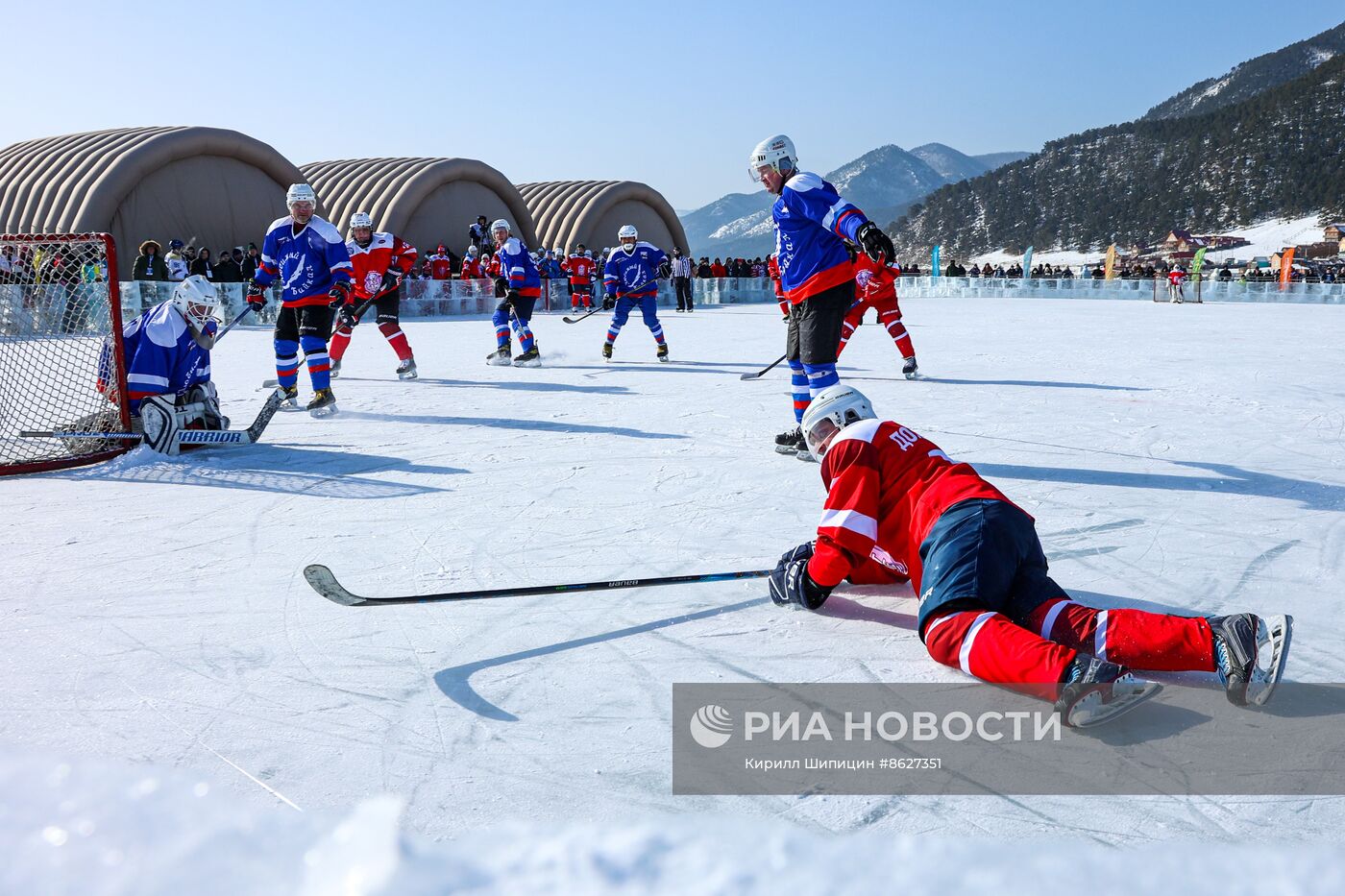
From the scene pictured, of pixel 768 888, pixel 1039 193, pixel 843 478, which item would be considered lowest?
pixel 768 888

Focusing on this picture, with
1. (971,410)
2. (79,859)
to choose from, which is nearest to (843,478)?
(79,859)

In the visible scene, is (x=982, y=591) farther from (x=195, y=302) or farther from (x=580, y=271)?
(x=580, y=271)

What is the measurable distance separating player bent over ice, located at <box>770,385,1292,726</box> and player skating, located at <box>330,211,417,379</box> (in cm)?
656

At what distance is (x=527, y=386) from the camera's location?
27.7 ft

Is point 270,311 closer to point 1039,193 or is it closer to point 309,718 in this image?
point 309,718

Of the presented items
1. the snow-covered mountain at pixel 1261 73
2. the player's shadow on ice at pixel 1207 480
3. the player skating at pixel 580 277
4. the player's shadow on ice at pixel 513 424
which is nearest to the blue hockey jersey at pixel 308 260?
the player's shadow on ice at pixel 513 424

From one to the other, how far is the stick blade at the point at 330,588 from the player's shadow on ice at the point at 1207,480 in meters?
2.98

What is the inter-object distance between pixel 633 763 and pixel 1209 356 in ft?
31.9

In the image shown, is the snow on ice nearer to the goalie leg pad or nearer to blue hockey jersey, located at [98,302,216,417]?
the goalie leg pad

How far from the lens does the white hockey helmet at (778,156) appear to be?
5055 mm

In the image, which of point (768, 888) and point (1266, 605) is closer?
point (768, 888)

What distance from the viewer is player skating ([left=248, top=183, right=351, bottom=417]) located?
22.3 feet

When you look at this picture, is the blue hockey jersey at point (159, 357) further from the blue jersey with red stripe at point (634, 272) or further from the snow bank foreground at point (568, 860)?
the blue jersey with red stripe at point (634, 272)

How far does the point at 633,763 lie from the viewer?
2.03m
